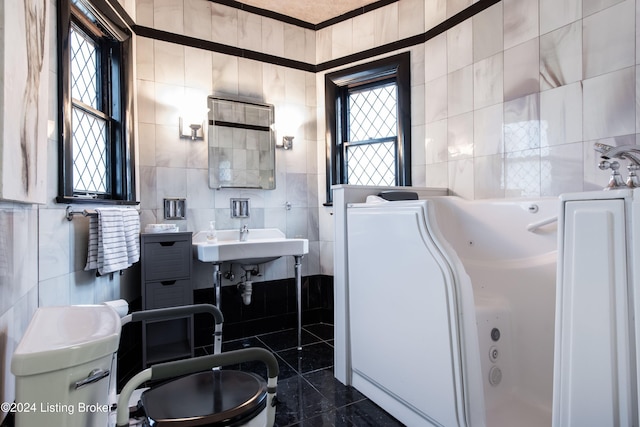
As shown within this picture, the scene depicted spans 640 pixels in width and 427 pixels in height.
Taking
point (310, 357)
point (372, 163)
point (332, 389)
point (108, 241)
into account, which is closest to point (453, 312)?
point (332, 389)

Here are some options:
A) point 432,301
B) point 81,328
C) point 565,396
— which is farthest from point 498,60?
point 81,328

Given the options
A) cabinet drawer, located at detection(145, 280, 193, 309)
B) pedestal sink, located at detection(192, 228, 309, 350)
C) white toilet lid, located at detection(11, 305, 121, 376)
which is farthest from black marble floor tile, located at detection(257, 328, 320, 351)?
white toilet lid, located at detection(11, 305, 121, 376)

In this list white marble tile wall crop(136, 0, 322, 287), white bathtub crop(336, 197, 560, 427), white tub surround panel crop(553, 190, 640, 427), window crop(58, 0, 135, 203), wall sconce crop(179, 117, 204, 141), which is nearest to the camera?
white tub surround panel crop(553, 190, 640, 427)

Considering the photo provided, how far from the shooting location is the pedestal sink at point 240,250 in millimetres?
2389

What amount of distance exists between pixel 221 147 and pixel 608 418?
107 inches

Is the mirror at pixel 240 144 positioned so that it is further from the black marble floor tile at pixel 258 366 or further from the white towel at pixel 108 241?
the black marble floor tile at pixel 258 366

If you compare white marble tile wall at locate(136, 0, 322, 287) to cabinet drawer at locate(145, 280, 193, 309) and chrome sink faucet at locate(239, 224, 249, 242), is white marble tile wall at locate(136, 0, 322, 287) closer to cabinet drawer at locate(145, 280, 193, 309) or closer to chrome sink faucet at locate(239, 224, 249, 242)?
chrome sink faucet at locate(239, 224, 249, 242)

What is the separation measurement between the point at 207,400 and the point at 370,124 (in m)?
2.65

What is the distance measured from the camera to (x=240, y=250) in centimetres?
245

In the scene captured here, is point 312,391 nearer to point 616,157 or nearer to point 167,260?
point 167,260

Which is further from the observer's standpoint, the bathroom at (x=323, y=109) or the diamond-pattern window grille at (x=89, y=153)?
the diamond-pattern window grille at (x=89, y=153)

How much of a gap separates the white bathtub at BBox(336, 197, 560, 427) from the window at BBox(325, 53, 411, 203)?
1.06 metres

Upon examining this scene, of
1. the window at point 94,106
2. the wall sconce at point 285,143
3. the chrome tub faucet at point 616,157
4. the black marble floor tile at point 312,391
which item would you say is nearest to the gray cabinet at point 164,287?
the black marble floor tile at point 312,391

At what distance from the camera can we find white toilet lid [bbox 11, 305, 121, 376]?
0.58 meters
